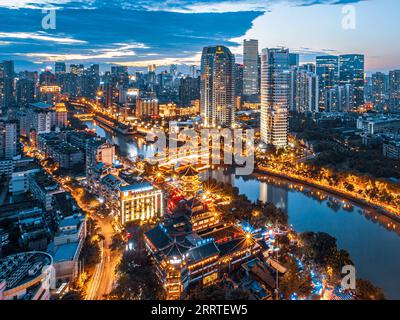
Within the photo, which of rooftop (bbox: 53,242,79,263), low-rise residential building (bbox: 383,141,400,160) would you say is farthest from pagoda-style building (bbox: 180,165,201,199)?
low-rise residential building (bbox: 383,141,400,160)

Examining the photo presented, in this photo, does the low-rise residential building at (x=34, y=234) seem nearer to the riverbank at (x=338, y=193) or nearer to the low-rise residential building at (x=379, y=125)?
the riverbank at (x=338, y=193)

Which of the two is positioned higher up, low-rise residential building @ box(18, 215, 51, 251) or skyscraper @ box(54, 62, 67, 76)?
skyscraper @ box(54, 62, 67, 76)

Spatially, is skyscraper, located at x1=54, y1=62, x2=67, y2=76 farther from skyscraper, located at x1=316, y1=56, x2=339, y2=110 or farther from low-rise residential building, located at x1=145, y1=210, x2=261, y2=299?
low-rise residential building, located at x1=145, y1=210, x2=261, y2=299

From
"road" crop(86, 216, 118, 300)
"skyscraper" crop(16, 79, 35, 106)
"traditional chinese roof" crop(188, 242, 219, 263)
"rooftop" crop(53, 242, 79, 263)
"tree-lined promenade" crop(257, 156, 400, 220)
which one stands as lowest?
"road" crop(86, 216, 118, 300)

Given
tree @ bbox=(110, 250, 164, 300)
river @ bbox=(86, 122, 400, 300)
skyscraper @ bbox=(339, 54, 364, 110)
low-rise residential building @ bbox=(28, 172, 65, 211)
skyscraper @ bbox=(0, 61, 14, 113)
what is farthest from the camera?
skyscraper @ bbox=(339, 54, 364, 110)

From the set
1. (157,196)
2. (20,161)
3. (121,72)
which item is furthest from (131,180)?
(121,72)

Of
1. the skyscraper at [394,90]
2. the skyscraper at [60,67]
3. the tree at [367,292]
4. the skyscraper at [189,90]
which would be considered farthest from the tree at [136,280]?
the skyscraper at [60,67]
